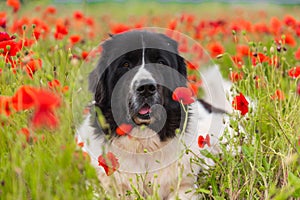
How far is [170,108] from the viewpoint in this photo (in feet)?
10.8

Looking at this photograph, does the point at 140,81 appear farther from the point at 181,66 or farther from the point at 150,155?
the point at 181,66

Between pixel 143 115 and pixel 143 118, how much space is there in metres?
0.04

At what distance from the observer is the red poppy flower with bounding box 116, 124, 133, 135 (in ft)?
10.2

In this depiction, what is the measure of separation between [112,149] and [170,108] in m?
0.48

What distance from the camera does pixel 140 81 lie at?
9.53 ft

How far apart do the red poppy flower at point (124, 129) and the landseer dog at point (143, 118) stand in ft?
0.04

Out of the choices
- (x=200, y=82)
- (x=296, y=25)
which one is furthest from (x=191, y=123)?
(x=296, y=25)

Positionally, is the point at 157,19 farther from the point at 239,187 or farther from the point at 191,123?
the point at 239,187

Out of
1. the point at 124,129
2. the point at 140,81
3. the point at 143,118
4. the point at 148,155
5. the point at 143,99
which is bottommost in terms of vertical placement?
the point at 148,155

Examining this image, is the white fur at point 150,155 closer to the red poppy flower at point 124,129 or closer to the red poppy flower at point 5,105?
the red poppy flower at point 124,129

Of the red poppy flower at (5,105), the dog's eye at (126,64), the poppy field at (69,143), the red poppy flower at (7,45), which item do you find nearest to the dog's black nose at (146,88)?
the poppy field at (69,143)

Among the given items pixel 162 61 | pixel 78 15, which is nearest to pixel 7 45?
pixel 162 61

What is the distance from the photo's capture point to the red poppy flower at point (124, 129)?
3.11m

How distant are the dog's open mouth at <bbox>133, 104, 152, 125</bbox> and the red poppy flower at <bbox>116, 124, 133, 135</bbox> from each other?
0.08 m
